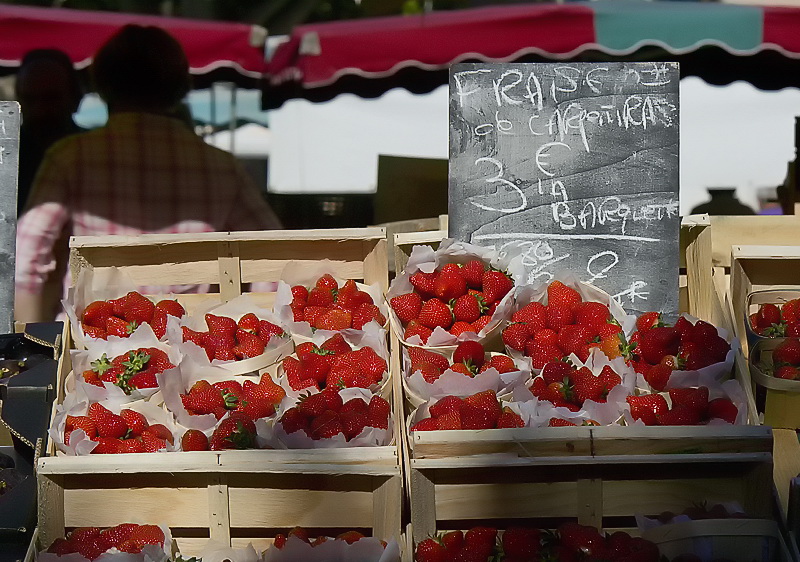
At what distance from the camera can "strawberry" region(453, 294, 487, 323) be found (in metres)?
2.31

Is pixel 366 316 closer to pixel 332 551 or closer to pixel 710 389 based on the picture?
pixel 332 551

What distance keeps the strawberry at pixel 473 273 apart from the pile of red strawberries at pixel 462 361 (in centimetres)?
21

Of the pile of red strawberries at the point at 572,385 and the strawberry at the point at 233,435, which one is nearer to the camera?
the strawberry at the point at 233,435

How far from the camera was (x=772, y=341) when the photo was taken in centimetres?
218

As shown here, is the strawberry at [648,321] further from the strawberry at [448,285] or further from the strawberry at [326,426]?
the strawberry at [326,426]

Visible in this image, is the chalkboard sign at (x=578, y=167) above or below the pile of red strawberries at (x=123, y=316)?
above

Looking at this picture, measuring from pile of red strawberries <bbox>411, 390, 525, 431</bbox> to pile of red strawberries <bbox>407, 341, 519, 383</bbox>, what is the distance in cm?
15

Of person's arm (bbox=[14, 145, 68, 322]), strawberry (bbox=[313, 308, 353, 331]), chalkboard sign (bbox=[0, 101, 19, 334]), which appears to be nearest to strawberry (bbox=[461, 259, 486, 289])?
strawberry (bbox=[313, 308, 353, 331])

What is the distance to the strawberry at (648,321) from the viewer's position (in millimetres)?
2277

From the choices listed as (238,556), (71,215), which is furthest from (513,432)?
(71,215)

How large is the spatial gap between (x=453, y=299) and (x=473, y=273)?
0.09 meters

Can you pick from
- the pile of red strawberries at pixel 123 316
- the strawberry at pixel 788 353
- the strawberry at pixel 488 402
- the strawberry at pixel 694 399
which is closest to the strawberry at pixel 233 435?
the strawberry at pixel 488 402

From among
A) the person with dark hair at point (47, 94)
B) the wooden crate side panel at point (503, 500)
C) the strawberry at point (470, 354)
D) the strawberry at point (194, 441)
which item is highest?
the person with dark hair at point (47, 94)

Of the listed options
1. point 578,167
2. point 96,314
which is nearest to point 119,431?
point 96,314
